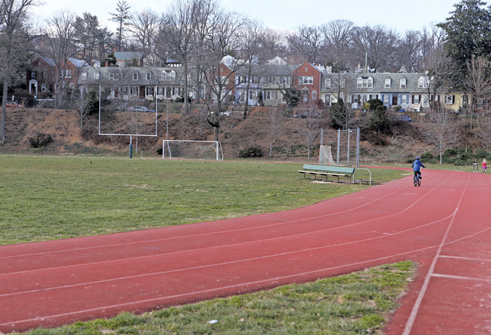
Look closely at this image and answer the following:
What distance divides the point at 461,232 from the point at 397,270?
190 inches

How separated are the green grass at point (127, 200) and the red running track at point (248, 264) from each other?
133 cm

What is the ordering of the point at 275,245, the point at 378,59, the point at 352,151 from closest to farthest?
1. the point at 275,245
2. the point at 352,151
3. the point at 378,59

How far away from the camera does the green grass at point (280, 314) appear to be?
5.94m

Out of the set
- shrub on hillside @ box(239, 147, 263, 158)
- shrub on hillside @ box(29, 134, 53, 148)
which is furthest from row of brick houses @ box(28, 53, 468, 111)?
shrub on hillside @ box(239, 147, 263, 158)

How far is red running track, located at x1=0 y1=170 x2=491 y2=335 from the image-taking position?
675 cm

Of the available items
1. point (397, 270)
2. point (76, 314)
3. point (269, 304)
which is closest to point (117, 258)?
point (76, 314)

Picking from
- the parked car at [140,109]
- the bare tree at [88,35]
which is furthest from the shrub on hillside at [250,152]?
the bare tree at [88,35]

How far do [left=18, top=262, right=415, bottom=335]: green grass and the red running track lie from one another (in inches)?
12.3

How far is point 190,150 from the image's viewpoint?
198 feet

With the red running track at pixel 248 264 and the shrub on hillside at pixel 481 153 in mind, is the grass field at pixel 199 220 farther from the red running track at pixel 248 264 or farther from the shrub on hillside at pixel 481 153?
the shrub on hillside at pixel 481 153

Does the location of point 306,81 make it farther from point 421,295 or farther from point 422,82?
point 421,295

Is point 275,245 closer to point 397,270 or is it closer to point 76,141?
point 397,270

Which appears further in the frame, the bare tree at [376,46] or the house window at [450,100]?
the bare tree at [376,46]

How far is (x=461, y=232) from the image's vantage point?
12828mm
